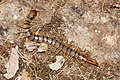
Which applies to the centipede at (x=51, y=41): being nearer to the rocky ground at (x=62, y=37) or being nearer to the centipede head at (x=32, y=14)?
the centipede head at (x=32, y=14)

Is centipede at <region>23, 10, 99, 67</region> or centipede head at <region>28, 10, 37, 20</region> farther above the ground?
centipede head at <region>28, 10, 37, 20</region>

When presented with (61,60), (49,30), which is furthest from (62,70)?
(49,30)

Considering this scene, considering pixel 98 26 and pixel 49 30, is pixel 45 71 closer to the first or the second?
pixel 49 30

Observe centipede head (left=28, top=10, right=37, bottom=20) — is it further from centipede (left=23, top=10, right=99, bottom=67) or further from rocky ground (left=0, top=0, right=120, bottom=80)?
rocky ground (left=0, top=0, right=120, bottom=80)

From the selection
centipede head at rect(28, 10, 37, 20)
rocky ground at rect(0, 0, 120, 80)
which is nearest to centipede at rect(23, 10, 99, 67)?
centipede head at rect(28, 10, 37, 20)

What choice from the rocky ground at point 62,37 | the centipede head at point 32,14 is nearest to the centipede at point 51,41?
the centipede head at point 32,14

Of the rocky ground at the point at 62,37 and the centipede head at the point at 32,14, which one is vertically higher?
the centipede head at the point at 32,14
